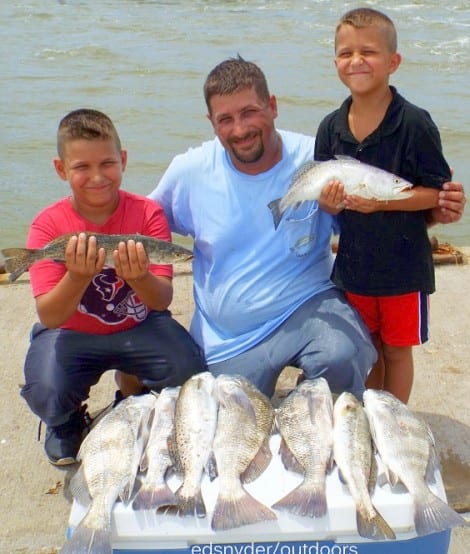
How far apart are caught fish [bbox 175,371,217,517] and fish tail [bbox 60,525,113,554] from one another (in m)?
0.27

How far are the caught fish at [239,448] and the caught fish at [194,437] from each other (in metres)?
0.04

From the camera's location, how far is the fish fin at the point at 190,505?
269cm

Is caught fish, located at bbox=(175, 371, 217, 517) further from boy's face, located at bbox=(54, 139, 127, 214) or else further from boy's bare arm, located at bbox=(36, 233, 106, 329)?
boy's face, located at bbox=(54, 139, 127, 214)

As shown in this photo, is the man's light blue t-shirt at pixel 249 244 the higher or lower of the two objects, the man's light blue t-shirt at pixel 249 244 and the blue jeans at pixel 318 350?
the higher

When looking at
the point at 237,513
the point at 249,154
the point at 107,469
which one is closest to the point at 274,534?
the point at 237,513

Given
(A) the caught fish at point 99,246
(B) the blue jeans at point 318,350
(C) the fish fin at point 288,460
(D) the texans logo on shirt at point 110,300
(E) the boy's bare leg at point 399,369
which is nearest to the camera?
(C) the fish fin at point 288,460

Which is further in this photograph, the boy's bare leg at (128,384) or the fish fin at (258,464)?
the boy's bare leg at (128,384)

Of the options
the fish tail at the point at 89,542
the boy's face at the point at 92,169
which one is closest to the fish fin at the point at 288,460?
the fish tail at the point at 89,542

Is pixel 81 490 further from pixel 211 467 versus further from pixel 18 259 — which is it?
pixel 18 259

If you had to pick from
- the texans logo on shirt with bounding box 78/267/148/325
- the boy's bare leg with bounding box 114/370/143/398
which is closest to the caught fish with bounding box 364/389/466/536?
the texans logo on shirt with bounding box 78/267/148/325

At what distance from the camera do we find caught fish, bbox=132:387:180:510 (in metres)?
2.72

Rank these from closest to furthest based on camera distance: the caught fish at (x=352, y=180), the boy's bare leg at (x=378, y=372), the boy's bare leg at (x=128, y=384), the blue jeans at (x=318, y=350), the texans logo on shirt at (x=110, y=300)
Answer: the caught fish at (x=352, y=180) → the blue jeans at (x=318, y=350) → the texans logo on shirt at (x=110, y=300) → the boy's bare leg at (x=378, y=372) → the boy's bare leg at (x=128, y=384)

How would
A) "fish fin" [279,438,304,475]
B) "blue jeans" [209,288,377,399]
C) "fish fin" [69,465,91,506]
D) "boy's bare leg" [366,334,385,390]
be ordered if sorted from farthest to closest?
"boy's bare leg" [366,334,385,390]
"blue jeans" [209,288,377,399]
"fish fin" [279,438,304,475]
"fish fin" [69,465,91,506]

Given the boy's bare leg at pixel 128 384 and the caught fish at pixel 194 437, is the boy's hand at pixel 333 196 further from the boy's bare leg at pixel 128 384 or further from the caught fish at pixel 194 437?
the boy's bare leg at pixel 128 384
